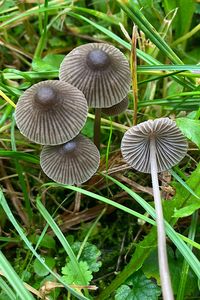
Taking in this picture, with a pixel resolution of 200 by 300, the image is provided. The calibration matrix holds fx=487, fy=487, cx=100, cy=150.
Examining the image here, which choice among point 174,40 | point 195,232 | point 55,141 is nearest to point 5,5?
point 174,40

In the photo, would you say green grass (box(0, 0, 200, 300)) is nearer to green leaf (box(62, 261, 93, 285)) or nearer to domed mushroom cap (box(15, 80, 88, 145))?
green leaf (box(62, 261, 93, 285))

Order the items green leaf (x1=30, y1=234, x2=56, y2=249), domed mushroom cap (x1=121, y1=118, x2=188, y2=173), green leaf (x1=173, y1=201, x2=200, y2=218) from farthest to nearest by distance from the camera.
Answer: green leaf (x1=30, y1=234, x2=56, y2=249)
domed mushroom cap (x1=121, y1=118, x2=188, y2=173)
green leaf (x1=173, y1=201, x2=200, y2=218)

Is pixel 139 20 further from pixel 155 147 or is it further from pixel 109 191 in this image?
pixel 109 191

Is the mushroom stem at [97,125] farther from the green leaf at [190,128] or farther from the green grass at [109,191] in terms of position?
the green leaf at [190,128]

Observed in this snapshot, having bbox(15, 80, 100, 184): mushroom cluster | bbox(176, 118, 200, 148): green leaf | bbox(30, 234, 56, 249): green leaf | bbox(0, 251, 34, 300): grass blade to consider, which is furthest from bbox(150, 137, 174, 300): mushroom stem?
bbox(30, 234, 56, 249): green leaf

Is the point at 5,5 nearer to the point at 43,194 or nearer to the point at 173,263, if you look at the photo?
the point at 43,194

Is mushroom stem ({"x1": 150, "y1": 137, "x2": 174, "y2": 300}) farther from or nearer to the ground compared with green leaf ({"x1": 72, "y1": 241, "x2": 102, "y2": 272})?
farther from the ground

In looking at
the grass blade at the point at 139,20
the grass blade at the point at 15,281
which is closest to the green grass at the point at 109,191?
the grass blade at the point at 139,20
